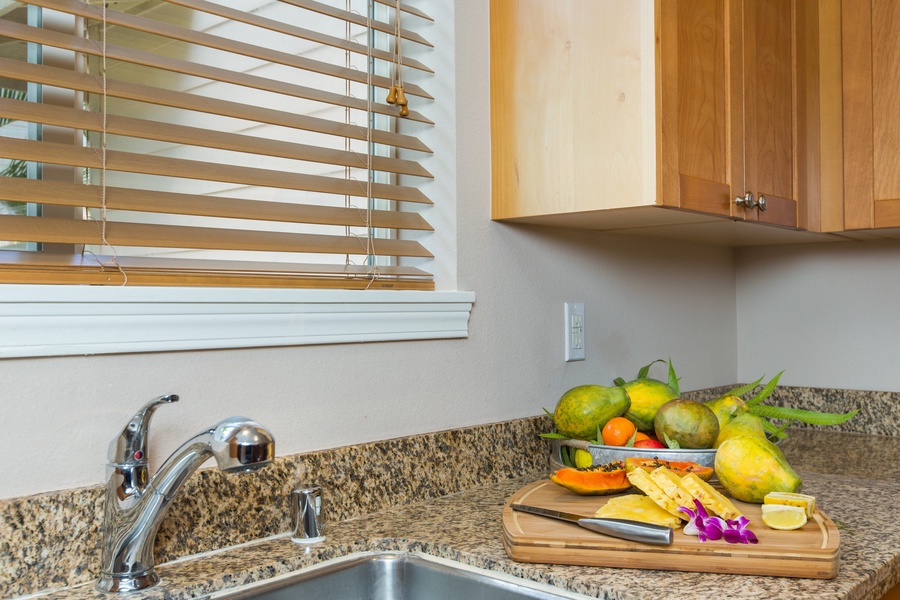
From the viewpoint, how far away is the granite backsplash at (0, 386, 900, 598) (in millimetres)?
919

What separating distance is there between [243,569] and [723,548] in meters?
0.59

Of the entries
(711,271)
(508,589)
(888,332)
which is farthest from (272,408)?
(888,332)

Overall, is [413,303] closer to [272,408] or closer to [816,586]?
[272,408]

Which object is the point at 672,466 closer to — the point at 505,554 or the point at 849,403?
the point at 505,554

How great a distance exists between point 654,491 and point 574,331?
0.65 metres

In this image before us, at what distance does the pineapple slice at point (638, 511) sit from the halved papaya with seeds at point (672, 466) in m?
0.09

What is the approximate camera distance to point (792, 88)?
1769 mm

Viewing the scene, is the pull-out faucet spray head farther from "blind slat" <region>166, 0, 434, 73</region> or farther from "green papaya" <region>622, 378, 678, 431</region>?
"green papaya" <region>622, 378, 678, 431</region>

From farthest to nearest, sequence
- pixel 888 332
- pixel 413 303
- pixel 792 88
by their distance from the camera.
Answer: pixel 888 332 → pixel 792 88 → pixel 413 303

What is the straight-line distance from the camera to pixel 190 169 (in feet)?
3.67

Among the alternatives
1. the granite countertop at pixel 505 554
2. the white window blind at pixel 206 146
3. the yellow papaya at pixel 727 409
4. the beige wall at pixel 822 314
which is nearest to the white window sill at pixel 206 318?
the white window blind at pixel 206 146

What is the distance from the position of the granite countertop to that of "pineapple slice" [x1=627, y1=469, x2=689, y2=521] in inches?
3.7

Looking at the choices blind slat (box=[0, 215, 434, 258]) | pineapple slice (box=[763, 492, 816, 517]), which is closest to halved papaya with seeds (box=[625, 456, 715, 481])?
pineapple slice (box=[763, 492, 816, 517])

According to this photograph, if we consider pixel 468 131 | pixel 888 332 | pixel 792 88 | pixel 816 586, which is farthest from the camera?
pixel 888 332
